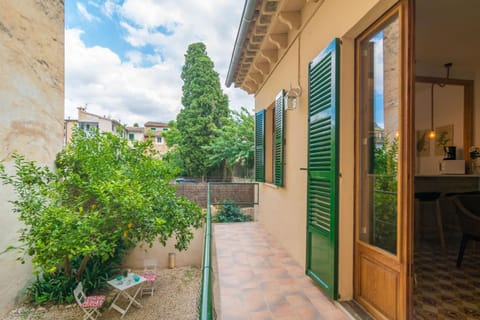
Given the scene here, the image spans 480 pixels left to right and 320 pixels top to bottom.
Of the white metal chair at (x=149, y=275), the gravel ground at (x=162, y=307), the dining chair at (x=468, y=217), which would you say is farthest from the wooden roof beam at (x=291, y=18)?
the white metal chair at (x=149, y=275)

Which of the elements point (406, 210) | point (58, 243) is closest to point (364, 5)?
point (406, 210)

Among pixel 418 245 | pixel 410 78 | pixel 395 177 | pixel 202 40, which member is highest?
pixel 202 40

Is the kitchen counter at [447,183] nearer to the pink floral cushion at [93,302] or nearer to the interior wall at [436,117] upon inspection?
the interior wall at [436,117]

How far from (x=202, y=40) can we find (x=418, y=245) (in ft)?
55.6

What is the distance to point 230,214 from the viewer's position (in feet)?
20.3

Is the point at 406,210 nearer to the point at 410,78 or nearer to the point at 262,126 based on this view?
the point at 410,78

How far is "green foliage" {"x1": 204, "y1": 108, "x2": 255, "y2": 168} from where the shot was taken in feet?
35.7

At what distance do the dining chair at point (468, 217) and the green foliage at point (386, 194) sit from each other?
1.46 metres

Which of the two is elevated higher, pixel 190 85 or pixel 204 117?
pixel 190 85

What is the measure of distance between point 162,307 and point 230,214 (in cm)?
322

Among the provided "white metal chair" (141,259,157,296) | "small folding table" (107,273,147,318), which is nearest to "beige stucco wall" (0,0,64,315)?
"small folding table" (107,273,147,318)

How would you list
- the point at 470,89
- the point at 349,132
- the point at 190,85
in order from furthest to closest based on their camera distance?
the point at 190,85 < the point at 470,89 < the point at 349,132

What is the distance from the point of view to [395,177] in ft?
5.48

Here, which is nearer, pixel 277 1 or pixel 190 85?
pixel 277 1
